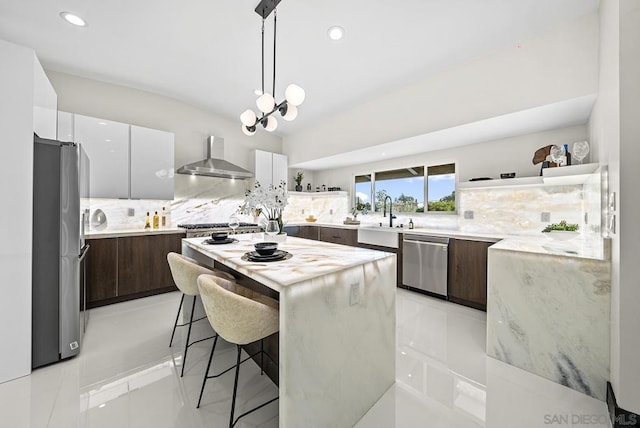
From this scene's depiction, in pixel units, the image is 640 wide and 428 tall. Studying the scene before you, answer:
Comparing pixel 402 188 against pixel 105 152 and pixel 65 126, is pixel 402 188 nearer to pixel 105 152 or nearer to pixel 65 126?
pixel 105 152

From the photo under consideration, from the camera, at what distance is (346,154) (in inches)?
174

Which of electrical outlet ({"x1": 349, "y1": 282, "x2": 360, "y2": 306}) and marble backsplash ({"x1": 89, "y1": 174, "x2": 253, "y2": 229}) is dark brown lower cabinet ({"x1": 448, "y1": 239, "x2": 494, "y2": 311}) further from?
marble backsplash ({"x1": 89, "y1": 174, "x2": 253, "y2": 229})

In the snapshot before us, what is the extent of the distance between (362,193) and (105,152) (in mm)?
4140

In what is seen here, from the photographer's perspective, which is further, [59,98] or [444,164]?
[444,164]

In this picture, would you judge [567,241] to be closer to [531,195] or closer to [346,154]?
[531,195]

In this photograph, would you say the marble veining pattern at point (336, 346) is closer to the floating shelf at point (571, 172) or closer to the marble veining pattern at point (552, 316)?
the marble veining pattern at point (552, 316)

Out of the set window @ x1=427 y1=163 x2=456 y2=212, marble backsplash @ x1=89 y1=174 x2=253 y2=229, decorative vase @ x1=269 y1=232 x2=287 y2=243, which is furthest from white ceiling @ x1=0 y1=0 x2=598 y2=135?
decorative vase @ x1=269 y1=232 x2=287 y2=243

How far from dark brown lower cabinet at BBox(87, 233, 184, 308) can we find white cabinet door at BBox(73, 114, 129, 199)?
66 centimetres

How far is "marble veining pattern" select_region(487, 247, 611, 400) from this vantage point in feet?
5.59

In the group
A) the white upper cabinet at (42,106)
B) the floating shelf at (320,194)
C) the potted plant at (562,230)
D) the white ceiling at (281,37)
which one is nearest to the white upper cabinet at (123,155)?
the white upper cabinet at (42,106)

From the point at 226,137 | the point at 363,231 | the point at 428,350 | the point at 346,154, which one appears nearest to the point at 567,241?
the point at 428,350

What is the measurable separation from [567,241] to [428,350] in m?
1.66

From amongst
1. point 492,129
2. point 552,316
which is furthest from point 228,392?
point 492,129

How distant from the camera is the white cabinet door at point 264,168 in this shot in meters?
4.99
